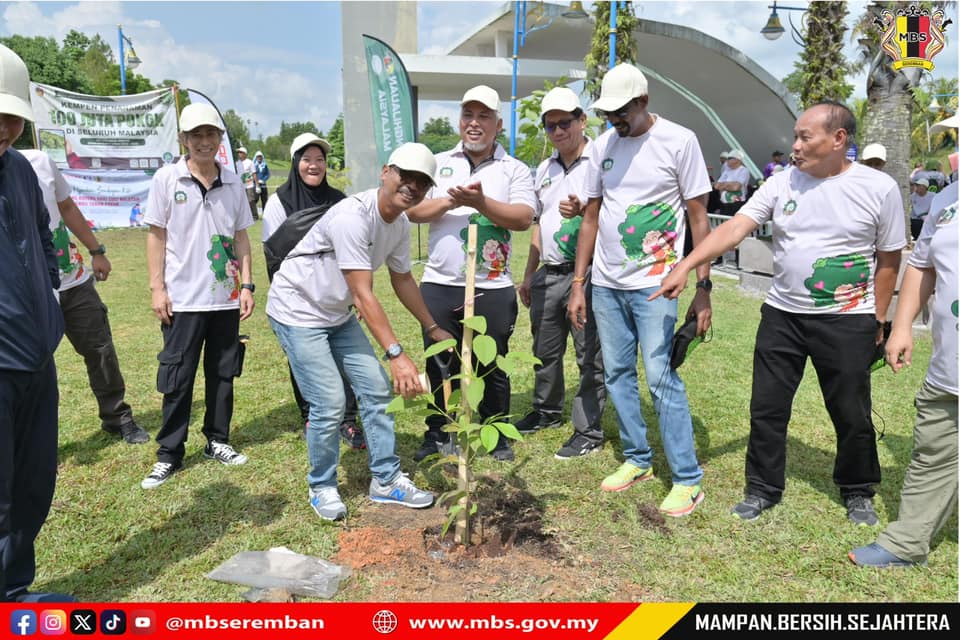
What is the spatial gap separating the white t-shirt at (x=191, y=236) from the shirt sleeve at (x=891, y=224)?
137 inches

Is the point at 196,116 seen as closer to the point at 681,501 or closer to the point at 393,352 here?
the point at 393,352

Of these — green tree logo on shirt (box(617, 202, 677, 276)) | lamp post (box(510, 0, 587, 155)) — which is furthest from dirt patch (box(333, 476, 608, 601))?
lamp post (box(510, 0, 587, 155))

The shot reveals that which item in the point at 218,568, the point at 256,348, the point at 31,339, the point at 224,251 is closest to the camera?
the point at 31,339

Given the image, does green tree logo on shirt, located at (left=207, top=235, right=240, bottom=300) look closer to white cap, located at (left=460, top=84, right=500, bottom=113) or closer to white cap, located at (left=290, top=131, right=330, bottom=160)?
white cap, located at (left=290, top=131, right=330, bottom=160)

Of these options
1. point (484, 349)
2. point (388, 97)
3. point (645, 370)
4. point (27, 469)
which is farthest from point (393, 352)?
point (388, 97)

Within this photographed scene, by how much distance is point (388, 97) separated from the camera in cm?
1080

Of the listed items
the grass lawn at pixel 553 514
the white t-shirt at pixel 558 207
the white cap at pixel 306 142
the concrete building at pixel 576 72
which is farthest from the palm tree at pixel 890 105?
the concrete building at pixel 576 72

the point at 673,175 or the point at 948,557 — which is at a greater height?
the point at 673,175

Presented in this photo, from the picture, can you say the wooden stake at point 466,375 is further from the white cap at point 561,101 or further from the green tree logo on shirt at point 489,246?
the white cap at point 561,101

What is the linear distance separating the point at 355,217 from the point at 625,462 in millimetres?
2194

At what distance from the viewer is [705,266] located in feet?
11.2

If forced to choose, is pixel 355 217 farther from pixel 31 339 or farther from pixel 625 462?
pixel 625 462

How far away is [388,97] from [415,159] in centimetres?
852

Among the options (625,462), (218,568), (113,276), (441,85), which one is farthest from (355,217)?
(441,85)
